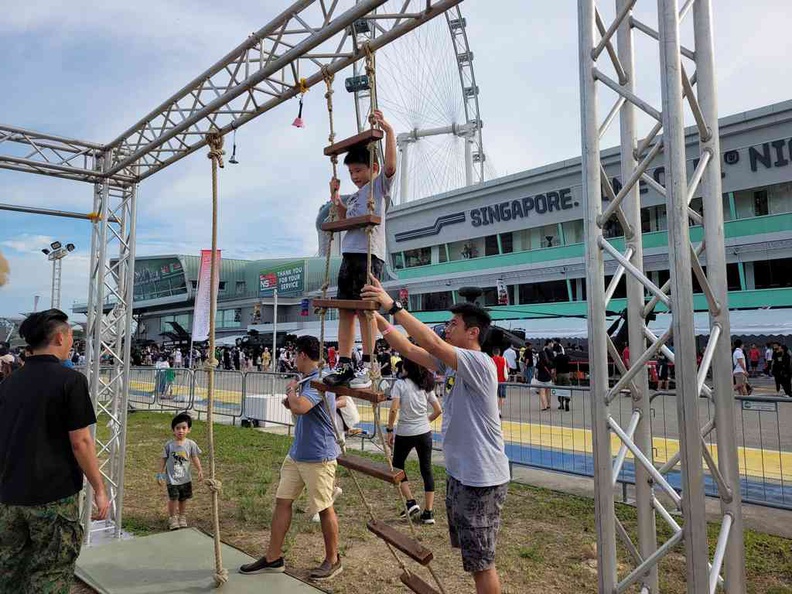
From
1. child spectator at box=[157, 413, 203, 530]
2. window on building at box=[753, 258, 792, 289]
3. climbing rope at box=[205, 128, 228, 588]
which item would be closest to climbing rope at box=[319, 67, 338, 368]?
climbing rope at box=[205, 128, 228, 588]

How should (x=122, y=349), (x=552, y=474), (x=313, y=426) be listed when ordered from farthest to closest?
(x=552, y=474) → (x=122, y=349) → (x=313, y=426)

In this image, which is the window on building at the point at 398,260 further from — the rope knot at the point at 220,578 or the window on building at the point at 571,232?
the rope knot at the point at 220,578

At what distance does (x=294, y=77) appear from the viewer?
464cm

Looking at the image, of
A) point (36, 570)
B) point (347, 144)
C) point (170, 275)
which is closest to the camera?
point (36, 570)

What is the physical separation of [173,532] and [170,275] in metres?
62.7

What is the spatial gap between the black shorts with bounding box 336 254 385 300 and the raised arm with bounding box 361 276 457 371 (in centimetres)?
38

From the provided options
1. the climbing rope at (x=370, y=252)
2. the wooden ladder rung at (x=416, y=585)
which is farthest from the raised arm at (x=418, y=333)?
the wooden ladder rung at (x=416, y=585)

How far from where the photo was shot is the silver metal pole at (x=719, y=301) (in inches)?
107

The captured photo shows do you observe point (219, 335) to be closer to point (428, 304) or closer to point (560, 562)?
point (428, 304)

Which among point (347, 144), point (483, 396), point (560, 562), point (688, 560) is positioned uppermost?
point (347, 144)

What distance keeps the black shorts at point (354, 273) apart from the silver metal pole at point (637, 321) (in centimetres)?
161

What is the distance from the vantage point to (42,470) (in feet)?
10.2

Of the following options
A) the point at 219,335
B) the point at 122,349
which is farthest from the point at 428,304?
the point at 122,349

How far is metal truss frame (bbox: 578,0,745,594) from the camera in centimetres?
249
